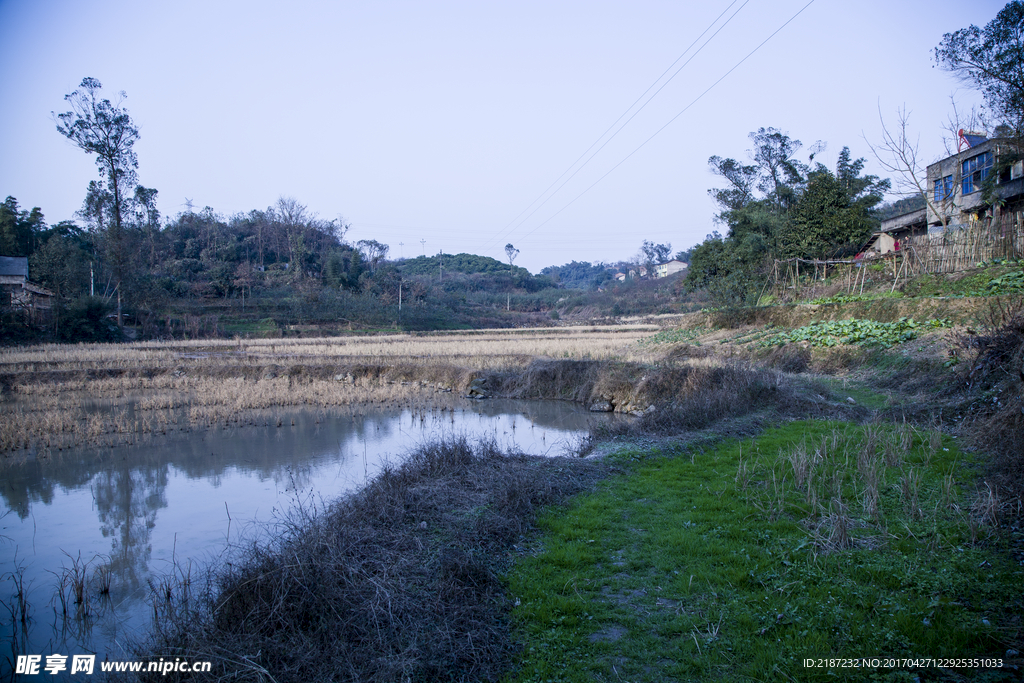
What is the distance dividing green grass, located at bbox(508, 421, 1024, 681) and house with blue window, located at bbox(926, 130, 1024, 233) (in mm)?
21506

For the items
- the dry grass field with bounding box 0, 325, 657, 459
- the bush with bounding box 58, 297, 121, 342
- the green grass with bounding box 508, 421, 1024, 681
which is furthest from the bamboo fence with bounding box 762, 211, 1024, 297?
the bush with bounding box 58, 297, 121, 342

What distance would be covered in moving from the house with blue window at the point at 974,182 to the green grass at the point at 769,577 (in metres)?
21.5

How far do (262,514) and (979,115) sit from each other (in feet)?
91.5

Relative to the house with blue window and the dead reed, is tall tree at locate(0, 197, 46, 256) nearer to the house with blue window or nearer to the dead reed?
the dead reed

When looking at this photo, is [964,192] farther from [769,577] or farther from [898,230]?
[769,577]

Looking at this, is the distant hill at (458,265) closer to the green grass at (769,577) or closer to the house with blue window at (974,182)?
the house with blue window at (974,182)

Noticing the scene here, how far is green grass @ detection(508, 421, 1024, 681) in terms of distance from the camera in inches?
126

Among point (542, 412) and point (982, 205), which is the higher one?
point (982, 205)

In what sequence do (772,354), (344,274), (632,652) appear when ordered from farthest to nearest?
(344,274)
(772,354)
(632,652)

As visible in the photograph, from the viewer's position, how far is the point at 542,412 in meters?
15.5

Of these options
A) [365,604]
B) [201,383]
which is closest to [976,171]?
[365,604]

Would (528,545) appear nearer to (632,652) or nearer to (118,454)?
(632,652)

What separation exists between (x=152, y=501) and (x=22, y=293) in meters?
33.9

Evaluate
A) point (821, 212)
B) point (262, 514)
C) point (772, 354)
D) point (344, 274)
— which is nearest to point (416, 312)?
point (344, 274)
